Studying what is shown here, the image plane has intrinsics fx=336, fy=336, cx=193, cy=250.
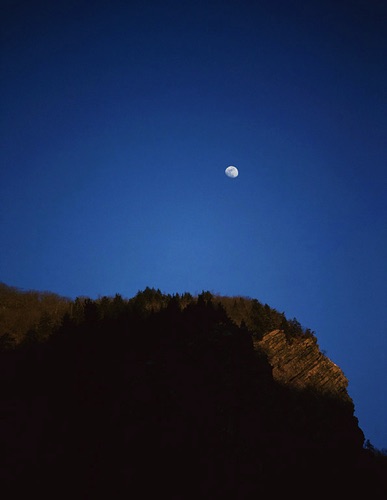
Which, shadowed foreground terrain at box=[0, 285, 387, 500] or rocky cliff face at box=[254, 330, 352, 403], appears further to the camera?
rocky cliff face at box=[254, 330, 352, 403]

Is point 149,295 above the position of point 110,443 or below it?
above

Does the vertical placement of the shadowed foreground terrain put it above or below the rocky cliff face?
below

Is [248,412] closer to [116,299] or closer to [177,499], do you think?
[177,499]

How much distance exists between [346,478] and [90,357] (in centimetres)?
1796

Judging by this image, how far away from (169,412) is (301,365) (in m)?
13.7

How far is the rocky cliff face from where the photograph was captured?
25.9 m

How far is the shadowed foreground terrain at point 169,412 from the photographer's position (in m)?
15.2

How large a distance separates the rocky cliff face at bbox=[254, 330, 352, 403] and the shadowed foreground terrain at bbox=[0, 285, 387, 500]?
0.11 m

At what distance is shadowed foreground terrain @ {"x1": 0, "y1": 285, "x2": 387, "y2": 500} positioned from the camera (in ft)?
50.0

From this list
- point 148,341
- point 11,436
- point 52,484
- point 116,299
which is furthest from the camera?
point 116,299

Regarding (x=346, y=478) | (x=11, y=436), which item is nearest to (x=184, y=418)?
(x=11, y=436)

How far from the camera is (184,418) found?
17766 mm

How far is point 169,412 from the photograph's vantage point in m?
17.8

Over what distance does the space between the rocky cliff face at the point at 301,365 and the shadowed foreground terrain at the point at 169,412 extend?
0.35 ft
